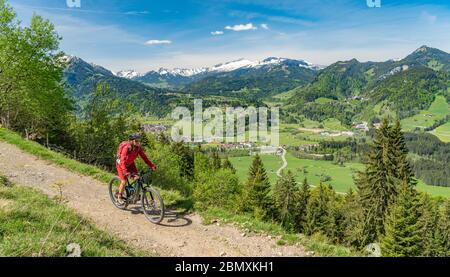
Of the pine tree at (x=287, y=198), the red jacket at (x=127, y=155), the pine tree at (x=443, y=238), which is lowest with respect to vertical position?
the pine tree at (x=443, y=238)

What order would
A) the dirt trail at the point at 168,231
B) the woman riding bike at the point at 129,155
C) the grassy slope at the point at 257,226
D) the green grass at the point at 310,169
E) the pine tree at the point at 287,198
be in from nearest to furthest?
1. the dirt trail at the point at 168,231
2. the grassy slope at the point at 257,226
3. the woman riding bike at the point at 129,155
4. the pine tree at the point at 287,198
5. the green grass at the point at 310,169

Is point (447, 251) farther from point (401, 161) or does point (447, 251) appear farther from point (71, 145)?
point (71, 145)

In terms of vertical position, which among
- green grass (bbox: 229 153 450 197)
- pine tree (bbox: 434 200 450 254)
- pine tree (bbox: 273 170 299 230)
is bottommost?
green grass (bbox: 229 153 450 197)

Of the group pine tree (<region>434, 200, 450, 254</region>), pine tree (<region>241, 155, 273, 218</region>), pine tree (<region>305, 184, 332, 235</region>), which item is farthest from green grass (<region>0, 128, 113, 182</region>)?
pine tree (<region>434, 200, 450, 254</region>)

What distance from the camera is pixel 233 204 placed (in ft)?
155

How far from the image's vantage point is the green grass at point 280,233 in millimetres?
10938

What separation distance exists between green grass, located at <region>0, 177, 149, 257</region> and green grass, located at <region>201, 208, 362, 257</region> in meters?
3.95

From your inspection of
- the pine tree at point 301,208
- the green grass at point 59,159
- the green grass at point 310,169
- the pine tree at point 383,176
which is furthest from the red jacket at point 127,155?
the green grass at point 310,169

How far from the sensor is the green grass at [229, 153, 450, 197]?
136000mm

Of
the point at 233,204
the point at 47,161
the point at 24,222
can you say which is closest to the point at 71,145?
the point at 47,161

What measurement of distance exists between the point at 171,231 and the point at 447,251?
46.2m

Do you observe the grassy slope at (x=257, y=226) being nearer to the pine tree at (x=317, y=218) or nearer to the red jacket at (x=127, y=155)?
the red jacket at (x=127, y=155)

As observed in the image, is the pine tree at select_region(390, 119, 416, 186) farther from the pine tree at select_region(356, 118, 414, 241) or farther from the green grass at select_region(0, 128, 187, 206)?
the green grass at select_region(0, 128, 187, 206)

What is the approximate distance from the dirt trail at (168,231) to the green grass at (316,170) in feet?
373
